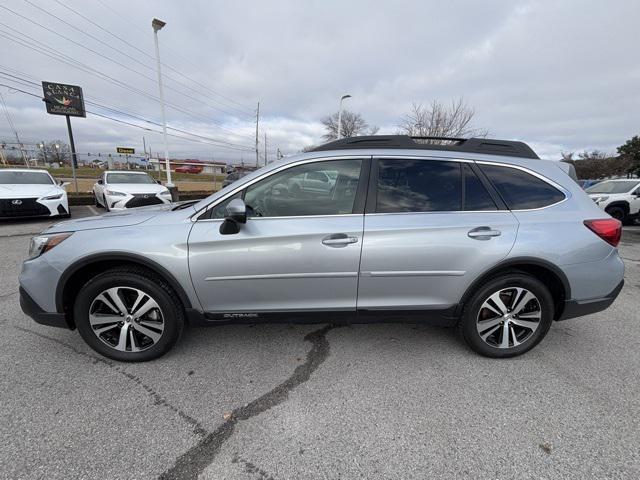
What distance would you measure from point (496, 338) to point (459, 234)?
104 cm

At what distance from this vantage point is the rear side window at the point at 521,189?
2.55m

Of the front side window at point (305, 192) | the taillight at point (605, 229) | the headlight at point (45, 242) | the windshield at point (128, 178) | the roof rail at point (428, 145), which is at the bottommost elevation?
the headlight at point (45, 242)

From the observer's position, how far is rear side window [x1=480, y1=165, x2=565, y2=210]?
8.36 feet

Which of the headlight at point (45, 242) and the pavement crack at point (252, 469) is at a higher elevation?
the headlight at point (45, 242)

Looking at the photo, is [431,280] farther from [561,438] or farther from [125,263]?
[125,263]

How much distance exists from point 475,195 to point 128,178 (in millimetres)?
11339

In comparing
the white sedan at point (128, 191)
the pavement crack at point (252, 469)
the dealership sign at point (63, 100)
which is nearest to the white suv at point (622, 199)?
the pavement crack at point (252, 469)

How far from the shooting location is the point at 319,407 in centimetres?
214

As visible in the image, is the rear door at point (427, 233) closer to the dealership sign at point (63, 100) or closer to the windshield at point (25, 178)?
the windshield at point (25, 178)

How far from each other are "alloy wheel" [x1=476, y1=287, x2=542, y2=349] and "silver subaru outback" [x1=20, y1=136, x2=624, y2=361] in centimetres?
1

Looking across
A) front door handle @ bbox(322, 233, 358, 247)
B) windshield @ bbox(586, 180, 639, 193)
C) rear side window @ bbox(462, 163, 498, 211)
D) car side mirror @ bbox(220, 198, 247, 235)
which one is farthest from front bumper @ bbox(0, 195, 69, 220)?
windshield @ bbox(586, 180, 639, 193)

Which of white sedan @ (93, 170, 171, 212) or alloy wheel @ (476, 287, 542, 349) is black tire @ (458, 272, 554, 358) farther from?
white sedan @ (93, 170, 171, 212)

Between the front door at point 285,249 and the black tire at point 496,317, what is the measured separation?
1.00 m

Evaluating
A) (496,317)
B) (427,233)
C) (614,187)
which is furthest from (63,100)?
(614,187)
